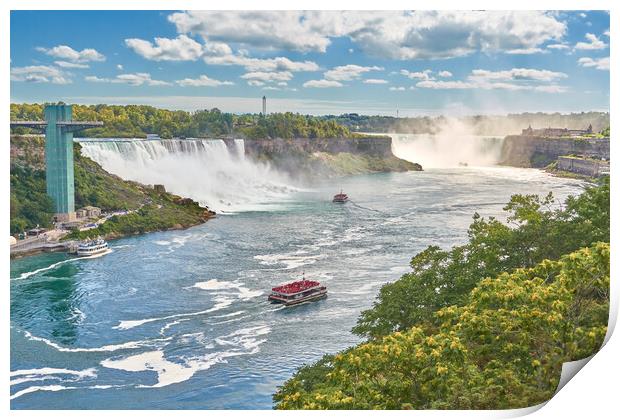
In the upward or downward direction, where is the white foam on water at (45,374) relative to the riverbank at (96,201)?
downward

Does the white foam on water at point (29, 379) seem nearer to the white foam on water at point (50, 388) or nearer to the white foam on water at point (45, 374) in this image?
the white foam on water at point (45, 374)

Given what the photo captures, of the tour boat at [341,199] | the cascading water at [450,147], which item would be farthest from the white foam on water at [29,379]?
the cascading water at [450,147]

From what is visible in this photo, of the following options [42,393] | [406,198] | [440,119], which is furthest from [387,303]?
[440,119]

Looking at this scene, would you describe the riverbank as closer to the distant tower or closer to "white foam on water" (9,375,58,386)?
the distant tower

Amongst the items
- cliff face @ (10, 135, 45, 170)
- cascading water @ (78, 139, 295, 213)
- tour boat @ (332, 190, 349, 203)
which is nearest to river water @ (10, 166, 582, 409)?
tour boat @ (332, 190, 349, 203)

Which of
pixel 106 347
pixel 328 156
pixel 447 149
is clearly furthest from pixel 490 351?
pixel 328 156
